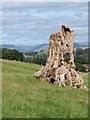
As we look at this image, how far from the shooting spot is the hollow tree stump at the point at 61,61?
25.9 meters

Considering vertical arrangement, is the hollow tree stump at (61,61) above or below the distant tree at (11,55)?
below

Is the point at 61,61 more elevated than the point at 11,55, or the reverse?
the point at 11,55

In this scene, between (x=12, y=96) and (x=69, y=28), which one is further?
(x=69, y=28)

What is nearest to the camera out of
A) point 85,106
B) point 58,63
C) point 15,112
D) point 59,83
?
point 15,112

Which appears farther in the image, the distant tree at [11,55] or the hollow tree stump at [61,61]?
the distant tree at [11,55]

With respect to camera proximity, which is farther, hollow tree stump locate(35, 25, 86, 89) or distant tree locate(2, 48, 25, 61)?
distant tree locate(2, 48, 25, 61)

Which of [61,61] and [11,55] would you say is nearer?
[61,61]

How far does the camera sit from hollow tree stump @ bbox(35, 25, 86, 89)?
84.9 ft

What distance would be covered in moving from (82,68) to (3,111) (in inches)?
3449

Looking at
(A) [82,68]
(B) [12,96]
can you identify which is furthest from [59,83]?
(A) [82,68]

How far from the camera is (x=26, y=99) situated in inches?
570

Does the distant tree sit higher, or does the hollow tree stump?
the distant tree

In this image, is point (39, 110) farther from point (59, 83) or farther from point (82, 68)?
point (82, 68)

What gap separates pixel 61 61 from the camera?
2705cm
